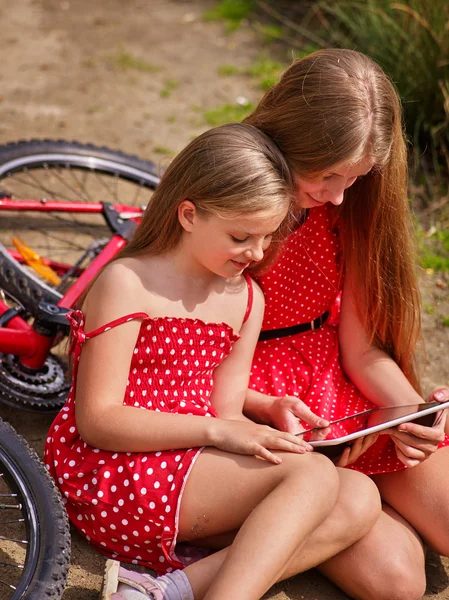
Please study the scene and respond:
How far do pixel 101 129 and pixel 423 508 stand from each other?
107 inches

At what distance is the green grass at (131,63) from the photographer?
499 centimetres

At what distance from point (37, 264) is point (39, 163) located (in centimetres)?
36

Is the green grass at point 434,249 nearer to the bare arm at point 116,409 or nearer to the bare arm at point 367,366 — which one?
the bare arm at point 367,366

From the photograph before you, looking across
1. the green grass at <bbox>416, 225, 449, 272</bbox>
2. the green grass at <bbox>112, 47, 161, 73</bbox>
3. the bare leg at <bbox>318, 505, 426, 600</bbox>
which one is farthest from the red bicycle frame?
the green grass at <bbox>112, 47, 161, 73</bbox>

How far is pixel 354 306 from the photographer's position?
2.53 meters

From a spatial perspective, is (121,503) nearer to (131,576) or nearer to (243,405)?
(131,576)

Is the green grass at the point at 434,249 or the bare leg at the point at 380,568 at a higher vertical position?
the green grass at the point at 434,249

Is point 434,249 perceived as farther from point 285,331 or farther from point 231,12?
point 231,12

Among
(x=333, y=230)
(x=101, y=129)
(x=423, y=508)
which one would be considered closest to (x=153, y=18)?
(x=101, y=129)

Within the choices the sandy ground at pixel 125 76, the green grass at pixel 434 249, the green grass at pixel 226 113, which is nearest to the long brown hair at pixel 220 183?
the sandy ground at pixel 125 76

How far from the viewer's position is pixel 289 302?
99.2 inches

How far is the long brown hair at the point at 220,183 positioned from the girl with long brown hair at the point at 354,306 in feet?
0.46

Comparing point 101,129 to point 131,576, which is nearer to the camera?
point 131,576

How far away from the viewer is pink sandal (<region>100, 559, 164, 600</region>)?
1.90 metres
